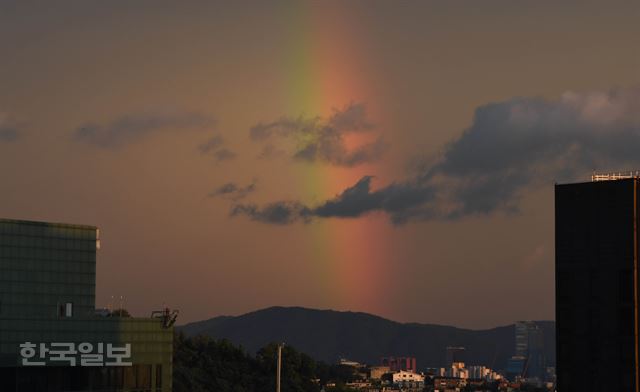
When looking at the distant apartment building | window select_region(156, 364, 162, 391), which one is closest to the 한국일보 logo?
the distant apartment building

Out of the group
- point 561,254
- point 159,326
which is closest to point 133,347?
point 159,326

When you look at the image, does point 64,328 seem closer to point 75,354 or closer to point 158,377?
point 75,354

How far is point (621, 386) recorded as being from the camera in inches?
5994

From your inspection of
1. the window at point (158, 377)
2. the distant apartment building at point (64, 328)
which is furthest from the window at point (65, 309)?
the window at point (158, 377)

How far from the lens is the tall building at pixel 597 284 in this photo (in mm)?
153250

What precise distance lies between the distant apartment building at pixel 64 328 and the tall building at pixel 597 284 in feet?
160

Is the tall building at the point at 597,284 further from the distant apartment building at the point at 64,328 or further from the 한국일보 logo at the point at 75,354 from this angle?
the 한국일보 logo at the point at 75,354

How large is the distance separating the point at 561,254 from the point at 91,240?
200 ft

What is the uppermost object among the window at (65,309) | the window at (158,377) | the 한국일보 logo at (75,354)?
the window at (65,309)

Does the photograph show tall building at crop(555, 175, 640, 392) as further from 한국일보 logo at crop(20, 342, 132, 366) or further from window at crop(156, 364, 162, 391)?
한국일보 logo at crop(20, 342, 132, 366)

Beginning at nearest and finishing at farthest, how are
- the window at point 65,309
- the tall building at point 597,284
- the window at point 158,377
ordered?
1. the tall building at point 597,284
2. the window at point 158,377
3. the window at point 65,309

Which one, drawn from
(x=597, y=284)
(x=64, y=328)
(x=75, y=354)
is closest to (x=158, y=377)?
(x=75, y=354)

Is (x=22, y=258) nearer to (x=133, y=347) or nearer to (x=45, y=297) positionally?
→ (x=45, y=297)

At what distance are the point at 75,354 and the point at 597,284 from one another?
63.4 m
